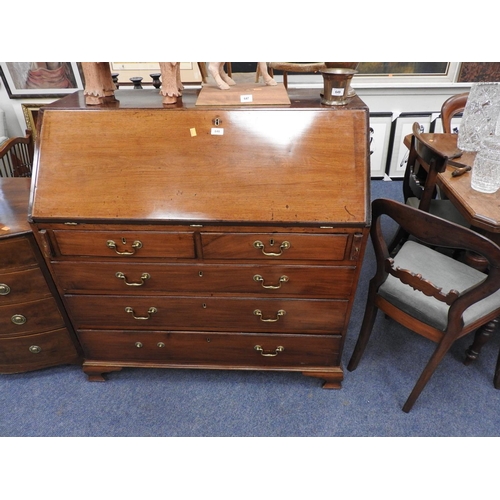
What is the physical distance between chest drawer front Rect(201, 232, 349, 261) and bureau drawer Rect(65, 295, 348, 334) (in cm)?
24

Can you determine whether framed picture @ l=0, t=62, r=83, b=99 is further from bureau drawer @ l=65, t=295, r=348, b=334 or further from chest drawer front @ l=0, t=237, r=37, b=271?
bureau drawer @ l=65, t=295, r=348, b=334

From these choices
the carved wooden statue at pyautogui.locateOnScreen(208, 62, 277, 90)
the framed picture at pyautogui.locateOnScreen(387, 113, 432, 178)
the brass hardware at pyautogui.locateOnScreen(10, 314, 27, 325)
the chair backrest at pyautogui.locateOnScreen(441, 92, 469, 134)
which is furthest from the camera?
the framed picture at pyautogui.locateOnScreen(387, 113, 432, 178)

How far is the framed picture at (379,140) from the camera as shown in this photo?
3.52 m

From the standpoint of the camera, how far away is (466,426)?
1.65m

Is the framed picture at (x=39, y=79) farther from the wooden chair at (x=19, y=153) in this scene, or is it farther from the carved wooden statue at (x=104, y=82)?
the carved wooden statue at (x=104, y=82)

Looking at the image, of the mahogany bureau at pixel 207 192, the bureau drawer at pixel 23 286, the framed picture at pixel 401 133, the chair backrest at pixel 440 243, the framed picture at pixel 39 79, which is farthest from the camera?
the framed picture at pixel 401 133

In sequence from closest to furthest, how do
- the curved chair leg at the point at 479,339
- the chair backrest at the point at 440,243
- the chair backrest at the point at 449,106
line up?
the chair backrest at the point at 440,243 → the curved chair leg at the point at 479,339 → the chair backrest at the point at 449,106

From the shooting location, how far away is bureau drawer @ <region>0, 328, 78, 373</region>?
1.75 m

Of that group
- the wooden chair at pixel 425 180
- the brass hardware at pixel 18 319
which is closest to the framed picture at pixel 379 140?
the wooden chair at pixel 425 180

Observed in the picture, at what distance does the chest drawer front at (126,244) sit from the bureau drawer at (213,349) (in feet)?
1.54

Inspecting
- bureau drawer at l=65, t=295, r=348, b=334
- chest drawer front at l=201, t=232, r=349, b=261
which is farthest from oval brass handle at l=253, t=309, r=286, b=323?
chest drawer front at l=201, t=232, r=349, b=261

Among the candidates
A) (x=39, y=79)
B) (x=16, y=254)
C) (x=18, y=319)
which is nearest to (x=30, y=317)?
(x=18, y=319)

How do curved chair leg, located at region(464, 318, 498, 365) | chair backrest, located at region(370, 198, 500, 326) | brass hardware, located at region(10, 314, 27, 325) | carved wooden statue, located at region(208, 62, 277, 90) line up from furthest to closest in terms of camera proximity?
curved chair leg, located at region(464, 318, 498, 365)
brass hardware, located at region(10, 314, 27, 325)
carved wooden statue, located at region(208, 62, 277, 90)
chair backrest, located at region(370, 198, 500, 326)

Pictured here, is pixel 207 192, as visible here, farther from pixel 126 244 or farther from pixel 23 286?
pixel 23 286
